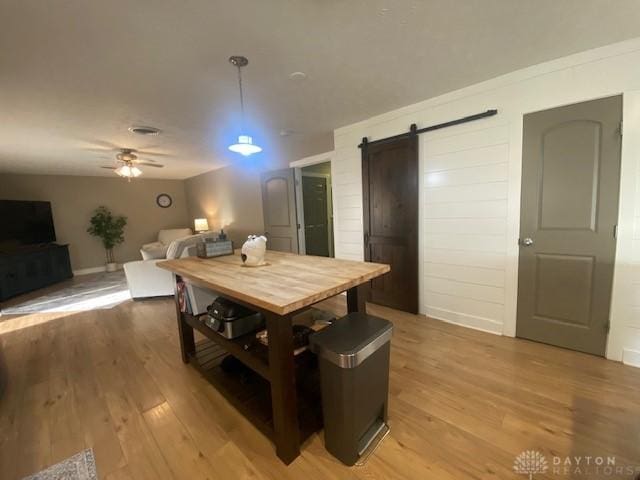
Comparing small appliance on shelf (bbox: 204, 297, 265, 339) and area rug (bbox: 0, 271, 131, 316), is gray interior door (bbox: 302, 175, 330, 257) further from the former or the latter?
area rug (bbox: 0, 271, 131, 316)

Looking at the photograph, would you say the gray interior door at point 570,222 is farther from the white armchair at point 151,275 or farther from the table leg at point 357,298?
the white armchair at point 151,275

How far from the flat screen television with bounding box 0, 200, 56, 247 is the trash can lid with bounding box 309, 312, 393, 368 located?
649cm

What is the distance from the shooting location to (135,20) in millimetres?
1457

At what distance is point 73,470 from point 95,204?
21.8ft

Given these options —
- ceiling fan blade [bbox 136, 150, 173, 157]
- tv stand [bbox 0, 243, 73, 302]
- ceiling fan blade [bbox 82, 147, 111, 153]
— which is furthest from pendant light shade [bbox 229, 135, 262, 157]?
tv stand [bbox 0, 243, 73, 302]

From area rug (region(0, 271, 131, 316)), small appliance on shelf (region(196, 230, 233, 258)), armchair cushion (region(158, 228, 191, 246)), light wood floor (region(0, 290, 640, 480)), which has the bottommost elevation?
light wood floor (region(0, 290, 640, 480))

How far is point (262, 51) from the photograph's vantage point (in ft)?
5.82

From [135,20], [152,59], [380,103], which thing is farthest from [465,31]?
[152,59]

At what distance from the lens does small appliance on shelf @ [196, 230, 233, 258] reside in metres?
2.27

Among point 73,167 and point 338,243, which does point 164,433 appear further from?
point 73,167

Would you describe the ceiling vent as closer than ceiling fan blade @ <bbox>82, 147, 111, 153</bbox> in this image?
Yes

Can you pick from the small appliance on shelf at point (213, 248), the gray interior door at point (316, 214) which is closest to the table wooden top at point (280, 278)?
the small appliance on shelf at point (213, 248)

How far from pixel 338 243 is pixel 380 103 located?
184 cm

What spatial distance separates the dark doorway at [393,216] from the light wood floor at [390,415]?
73 centimetres
